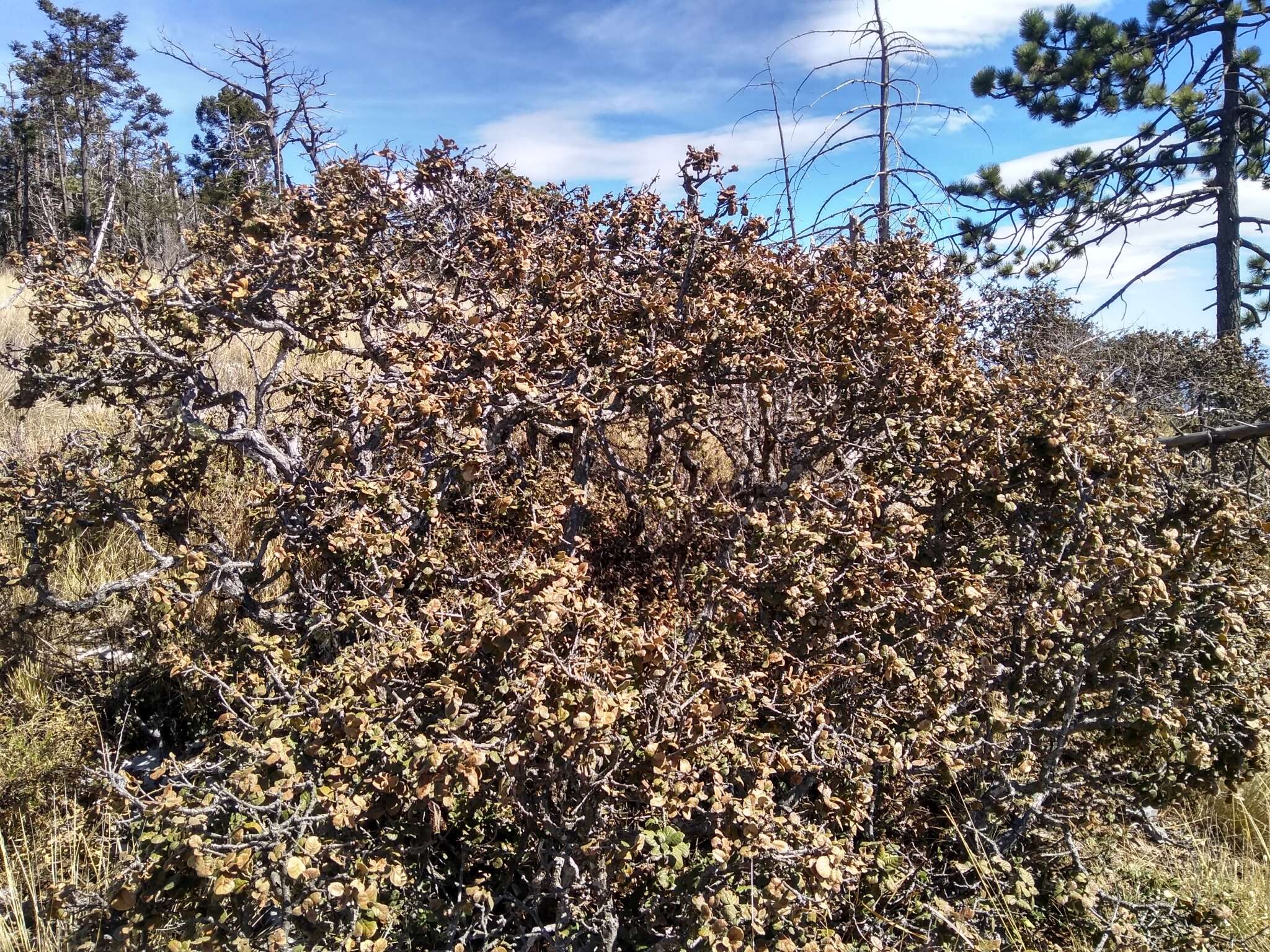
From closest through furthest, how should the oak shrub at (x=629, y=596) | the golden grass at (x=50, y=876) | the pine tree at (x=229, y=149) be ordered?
the oak shrub at (x=629, y=596) < the golden grass at (x=50, y=876) < the pine tree at (x=229, y=149)

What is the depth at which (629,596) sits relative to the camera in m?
3.12

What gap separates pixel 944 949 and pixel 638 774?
43.4 inches

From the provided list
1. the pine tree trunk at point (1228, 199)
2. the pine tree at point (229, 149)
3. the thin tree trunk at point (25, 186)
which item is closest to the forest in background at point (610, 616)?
the pine tree at point (229, 149)

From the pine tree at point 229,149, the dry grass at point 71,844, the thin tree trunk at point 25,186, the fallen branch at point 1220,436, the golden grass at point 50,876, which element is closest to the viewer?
the golden grass at point 50,876

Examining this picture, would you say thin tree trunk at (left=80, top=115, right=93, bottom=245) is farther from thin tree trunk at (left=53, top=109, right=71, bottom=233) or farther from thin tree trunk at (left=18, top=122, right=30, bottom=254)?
thin tree trunk at (left=18, top=122, right=30, bottom=254)

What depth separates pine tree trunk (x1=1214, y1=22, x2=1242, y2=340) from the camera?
899cm

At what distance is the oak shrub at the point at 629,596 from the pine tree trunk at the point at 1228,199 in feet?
25.4

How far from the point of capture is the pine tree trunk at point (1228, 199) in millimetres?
8992

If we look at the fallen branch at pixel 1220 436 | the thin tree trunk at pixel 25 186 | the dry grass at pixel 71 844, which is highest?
the thin tree trunk at pixel 25 186

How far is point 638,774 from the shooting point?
92.7 inches

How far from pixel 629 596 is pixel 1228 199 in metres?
9.77

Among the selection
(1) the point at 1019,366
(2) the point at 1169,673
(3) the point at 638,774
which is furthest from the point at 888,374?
(3) the point at 638,774

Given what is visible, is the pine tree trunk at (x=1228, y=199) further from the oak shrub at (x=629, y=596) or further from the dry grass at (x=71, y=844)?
the oak shrub at (x=629, y=596)

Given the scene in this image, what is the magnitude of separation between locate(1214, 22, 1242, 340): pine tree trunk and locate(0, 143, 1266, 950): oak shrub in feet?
25.4
